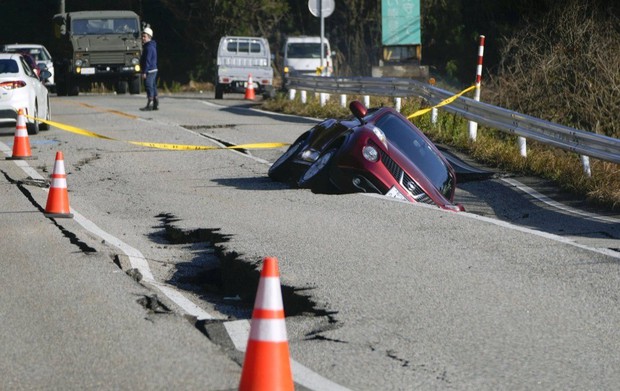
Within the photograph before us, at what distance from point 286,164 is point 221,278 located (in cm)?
484

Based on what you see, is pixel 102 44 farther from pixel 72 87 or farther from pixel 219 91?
pixel 219 91

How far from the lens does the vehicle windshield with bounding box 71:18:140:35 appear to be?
1419 inches

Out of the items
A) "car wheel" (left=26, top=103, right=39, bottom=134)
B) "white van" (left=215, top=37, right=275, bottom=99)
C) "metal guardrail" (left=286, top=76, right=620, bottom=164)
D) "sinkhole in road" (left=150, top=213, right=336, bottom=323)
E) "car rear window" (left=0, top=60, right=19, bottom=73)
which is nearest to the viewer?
"sinkhole in road" (left=150, top=213, right=336, bottom=323)

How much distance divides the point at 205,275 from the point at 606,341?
11.3ft

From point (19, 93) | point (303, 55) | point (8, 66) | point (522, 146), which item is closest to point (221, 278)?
point (522, 146)

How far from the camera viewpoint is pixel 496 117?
17188mm

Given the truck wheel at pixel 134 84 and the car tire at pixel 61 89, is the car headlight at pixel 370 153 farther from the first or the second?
the car tire at pixel 61 89

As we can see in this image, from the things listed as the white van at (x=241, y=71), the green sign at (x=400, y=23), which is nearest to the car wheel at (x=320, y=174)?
the green sign at (x=400, y=23)

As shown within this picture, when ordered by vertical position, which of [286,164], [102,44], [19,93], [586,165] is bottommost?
[586,165]

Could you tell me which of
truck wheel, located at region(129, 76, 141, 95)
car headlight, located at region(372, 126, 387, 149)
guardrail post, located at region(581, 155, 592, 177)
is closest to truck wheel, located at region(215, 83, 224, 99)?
truck wheel, located at region(129, 76, 141, 95)

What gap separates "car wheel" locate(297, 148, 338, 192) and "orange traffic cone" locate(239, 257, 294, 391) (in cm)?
719

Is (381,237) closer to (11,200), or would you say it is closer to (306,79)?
(11,200)

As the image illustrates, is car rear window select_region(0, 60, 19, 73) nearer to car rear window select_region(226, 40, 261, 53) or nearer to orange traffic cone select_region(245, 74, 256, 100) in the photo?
orange traffic cone select_region(245, 74, 256, 100)

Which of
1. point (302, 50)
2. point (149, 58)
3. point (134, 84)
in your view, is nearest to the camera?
point (149, 58)
